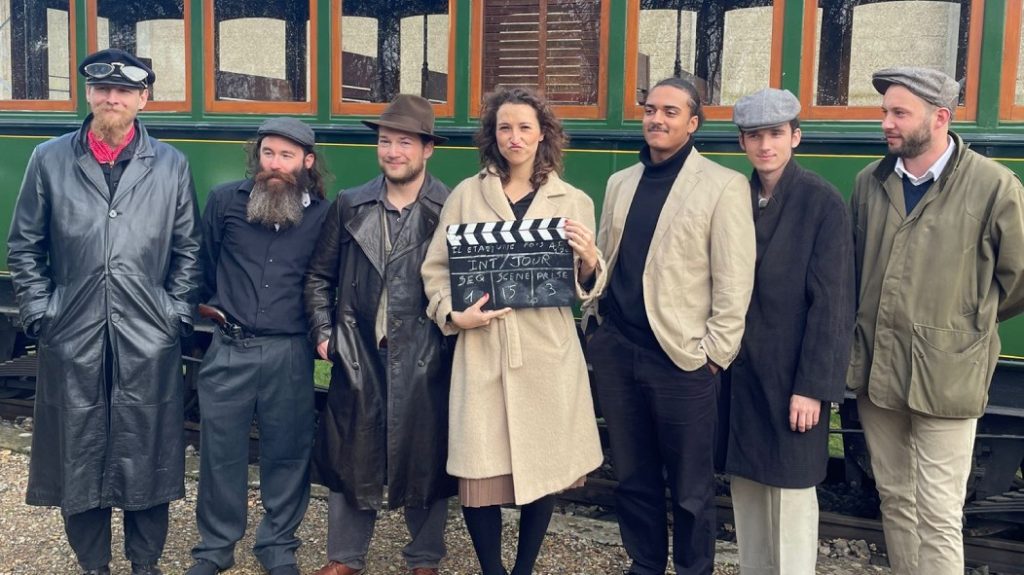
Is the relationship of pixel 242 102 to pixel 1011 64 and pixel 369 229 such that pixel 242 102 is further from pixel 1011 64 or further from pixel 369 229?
pixel 1011 64

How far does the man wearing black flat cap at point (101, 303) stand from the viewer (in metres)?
Answer: 3.93

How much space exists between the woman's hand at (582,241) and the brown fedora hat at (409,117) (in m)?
0.71

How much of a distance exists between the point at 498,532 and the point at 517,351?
0.68m

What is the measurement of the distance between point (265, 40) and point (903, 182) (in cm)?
349

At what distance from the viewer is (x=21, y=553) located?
4645mm

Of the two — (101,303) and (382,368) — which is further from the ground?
(101,303)

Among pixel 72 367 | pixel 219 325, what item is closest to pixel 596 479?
pixel 219 325

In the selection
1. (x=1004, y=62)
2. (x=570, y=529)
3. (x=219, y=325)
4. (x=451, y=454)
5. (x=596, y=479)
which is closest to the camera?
(x=451, y=454)

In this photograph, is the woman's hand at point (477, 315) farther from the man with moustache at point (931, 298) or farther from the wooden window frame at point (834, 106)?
the wooden window frame at point (834, 106)

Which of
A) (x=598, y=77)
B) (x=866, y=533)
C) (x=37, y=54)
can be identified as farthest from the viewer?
(x=37, y=54)

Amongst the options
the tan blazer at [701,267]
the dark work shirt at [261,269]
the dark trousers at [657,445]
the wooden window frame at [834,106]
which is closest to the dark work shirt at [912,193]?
the tan blazer at [701,267]

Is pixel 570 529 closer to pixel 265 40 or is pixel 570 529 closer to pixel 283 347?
pixel 283 347

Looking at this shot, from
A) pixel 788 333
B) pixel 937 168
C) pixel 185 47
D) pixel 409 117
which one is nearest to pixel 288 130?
pixel 409 117

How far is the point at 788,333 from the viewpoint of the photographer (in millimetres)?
3613
